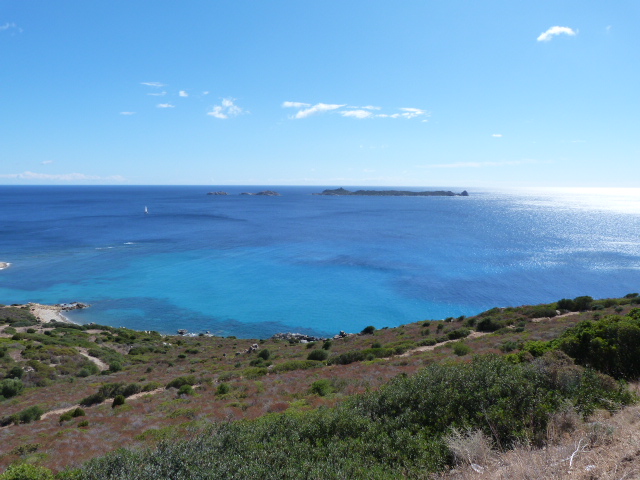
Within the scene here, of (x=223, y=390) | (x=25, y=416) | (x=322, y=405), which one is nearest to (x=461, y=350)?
(x=322, y=405)

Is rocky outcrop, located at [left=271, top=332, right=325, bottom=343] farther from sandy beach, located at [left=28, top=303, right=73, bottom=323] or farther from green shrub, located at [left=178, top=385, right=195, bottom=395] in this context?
sandy beach, located at [left=28, top=303, right=73, bottom=323]

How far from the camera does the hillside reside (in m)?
7.57

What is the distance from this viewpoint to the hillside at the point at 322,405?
757cm

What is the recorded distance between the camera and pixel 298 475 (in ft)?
21.2

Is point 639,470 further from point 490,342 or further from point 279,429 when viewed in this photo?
point 490,342

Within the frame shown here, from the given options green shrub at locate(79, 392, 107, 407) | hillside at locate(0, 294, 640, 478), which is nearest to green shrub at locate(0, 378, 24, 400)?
hillside at locate(0, 294, 640, 478)

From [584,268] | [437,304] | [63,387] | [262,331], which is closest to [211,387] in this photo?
[63,387]

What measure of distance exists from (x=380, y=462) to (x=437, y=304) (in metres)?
44.8

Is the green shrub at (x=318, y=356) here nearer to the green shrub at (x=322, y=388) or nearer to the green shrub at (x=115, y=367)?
the green shrub at (x=322, y=388)

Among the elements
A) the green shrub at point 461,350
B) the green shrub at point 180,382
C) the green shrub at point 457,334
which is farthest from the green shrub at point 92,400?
the green shrub at point 457,334

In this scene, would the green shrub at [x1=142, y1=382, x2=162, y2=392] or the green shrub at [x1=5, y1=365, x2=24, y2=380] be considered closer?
the green shrub at [x1=142, y1=382, x2=162, y2=392]

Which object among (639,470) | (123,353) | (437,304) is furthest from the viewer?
(437,304)

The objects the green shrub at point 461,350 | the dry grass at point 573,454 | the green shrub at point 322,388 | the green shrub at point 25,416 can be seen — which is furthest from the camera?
the green shrub at point 461,350

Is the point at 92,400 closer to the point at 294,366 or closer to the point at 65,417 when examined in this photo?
the point at 65,417
